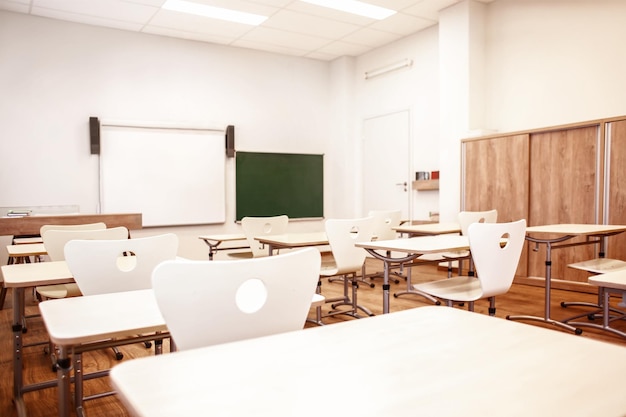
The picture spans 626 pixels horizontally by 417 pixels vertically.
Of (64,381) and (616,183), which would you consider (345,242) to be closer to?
(64,381)

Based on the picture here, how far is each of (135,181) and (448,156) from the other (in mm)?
4004

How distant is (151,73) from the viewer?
6.45 m

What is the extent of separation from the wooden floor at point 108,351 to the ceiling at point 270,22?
3232 mm

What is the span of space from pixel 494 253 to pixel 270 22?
15.2ft

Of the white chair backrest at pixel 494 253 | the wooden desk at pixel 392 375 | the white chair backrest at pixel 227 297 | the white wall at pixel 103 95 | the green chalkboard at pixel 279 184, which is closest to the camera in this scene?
the wooden desk at pixel 392 375

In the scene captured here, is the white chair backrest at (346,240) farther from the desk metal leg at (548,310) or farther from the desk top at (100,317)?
the desk top at (100,317)

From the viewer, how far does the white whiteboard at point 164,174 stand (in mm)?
6137

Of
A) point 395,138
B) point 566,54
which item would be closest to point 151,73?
point 395,138

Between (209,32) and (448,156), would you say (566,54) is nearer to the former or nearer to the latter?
(448,156)

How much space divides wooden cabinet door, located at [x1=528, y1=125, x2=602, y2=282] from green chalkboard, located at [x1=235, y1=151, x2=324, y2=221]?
11.7 ft

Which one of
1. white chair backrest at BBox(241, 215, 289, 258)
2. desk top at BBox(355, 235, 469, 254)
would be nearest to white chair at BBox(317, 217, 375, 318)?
desk top at BBox(355, 235, 469, 254)

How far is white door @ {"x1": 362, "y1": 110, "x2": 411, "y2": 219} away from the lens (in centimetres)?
694

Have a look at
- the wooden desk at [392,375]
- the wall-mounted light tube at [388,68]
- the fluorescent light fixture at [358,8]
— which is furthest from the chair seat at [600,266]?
the wall-mounted light tube at [388,68]

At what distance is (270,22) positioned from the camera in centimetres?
617
